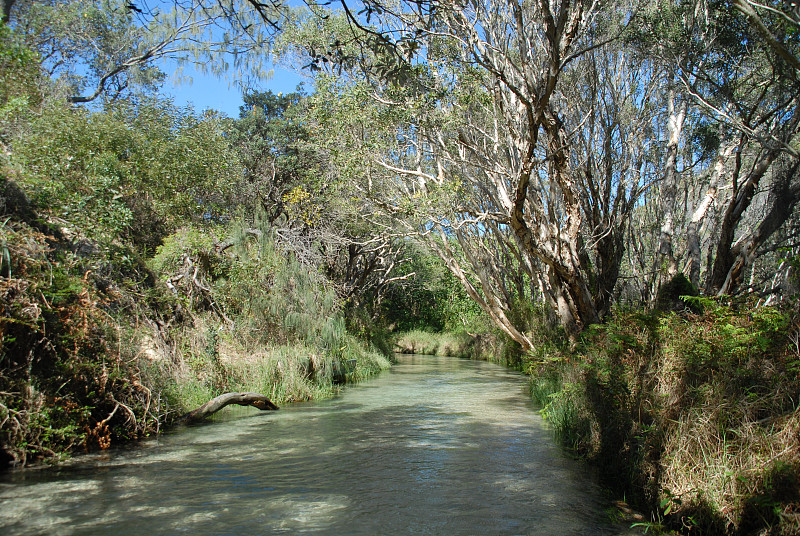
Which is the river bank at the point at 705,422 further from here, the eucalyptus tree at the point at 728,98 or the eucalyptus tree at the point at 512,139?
the eucalyptus tree at the point at 728,98

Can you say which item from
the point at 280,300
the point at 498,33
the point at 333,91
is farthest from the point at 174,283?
the point at 498,33

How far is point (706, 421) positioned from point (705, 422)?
13 millimetres

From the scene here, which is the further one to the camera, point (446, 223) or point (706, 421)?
point (446, 223)

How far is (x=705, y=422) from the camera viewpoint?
176 inches

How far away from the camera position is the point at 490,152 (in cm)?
1459

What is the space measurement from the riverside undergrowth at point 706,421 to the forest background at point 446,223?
24 mm

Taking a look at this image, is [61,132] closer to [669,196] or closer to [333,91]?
[333,91]

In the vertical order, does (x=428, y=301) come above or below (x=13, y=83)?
below

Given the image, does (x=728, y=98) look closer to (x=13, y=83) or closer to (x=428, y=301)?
(x=13, y=83)

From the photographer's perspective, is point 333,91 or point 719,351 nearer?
point 719,351

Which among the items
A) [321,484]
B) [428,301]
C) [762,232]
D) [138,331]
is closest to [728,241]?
[762,232]

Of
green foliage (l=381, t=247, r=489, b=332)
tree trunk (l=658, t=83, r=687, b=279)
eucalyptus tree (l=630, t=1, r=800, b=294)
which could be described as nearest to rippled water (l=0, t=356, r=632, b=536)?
eucalyptus tree (l=630, t=1, r=800, b=294)

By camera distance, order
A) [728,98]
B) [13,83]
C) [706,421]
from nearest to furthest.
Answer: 1. [706,421]
2. [13,83]
3. [728,98]

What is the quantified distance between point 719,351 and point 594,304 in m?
7.39
